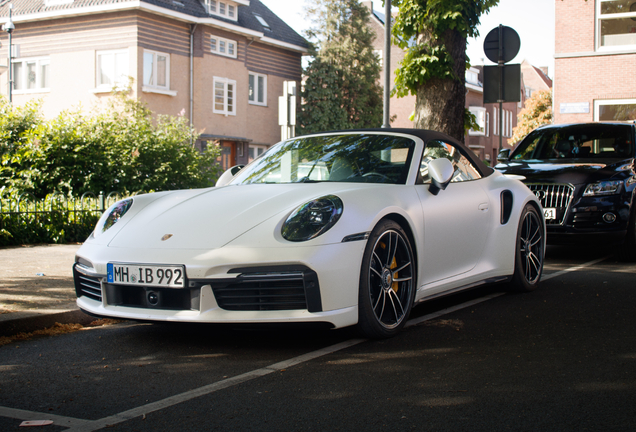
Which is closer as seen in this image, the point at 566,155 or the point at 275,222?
the point at 275,222

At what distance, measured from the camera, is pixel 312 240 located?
4281 millimetres

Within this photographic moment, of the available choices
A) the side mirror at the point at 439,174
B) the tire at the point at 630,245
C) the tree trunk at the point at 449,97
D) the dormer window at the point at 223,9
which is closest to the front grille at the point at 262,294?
the side mirror at the point at 439,174

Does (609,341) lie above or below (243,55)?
below

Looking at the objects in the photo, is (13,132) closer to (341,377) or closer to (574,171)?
(574,171)

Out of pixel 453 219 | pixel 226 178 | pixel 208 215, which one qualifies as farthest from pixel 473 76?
pixel 208 215

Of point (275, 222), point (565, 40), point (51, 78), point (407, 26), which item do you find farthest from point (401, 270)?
point (51, 78)

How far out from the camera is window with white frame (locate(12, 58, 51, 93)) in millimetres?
30297

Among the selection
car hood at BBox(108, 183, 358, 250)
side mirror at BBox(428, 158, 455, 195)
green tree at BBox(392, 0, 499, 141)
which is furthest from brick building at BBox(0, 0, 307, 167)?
side mirror at BBox(428, 158, 455, 195)

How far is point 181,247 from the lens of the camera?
14.4ft

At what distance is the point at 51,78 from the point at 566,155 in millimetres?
24772

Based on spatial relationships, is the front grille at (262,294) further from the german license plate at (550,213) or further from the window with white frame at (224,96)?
the window with white frame at (224,96)

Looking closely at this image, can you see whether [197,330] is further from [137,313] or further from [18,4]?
[18,4]

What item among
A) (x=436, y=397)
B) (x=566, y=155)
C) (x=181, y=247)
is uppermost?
(x=566, y=155)

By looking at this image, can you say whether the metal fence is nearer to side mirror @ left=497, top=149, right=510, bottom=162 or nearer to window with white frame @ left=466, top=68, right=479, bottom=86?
side mirror @ left=497, top=149, right=510, bottom=162
